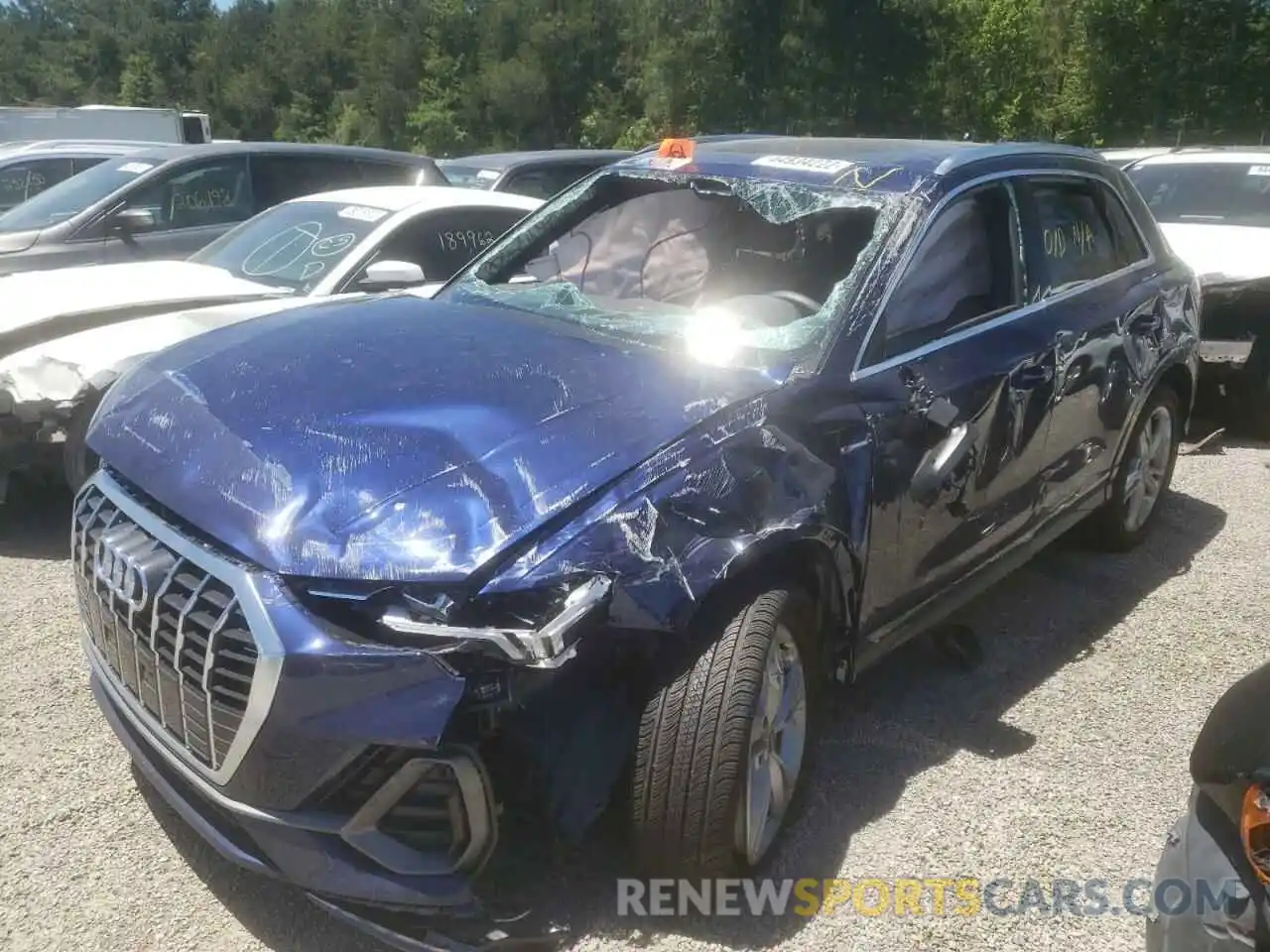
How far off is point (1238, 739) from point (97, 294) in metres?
5.02

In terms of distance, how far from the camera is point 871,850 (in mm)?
3045

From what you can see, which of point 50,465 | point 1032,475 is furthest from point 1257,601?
point 50,465

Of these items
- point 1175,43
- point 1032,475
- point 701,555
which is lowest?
point 1032,475

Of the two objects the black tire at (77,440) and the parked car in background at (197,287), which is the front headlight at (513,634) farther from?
the black tire at (77,440)

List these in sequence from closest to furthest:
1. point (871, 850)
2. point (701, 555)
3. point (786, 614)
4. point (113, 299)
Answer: point (701, 555), point (786, 614), point (871, 850), point (113, 299)

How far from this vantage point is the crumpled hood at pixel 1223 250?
7012 millimetres

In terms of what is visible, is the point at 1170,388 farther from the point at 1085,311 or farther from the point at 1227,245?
the point at 1227,245

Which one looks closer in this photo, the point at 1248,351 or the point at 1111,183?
the point at 1111,183

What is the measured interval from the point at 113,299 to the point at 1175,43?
2412 cm

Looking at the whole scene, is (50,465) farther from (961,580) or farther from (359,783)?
(961,580)

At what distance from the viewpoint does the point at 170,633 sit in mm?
2451

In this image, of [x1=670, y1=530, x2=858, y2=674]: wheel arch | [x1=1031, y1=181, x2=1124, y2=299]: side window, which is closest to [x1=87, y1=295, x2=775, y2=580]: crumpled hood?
[x1=670, y1=530, x2=858, y2=674]: wheel arch

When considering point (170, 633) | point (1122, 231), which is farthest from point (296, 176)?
point (170, 633)

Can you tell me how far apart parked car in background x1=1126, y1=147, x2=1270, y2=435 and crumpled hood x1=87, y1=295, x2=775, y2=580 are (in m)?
5.06
